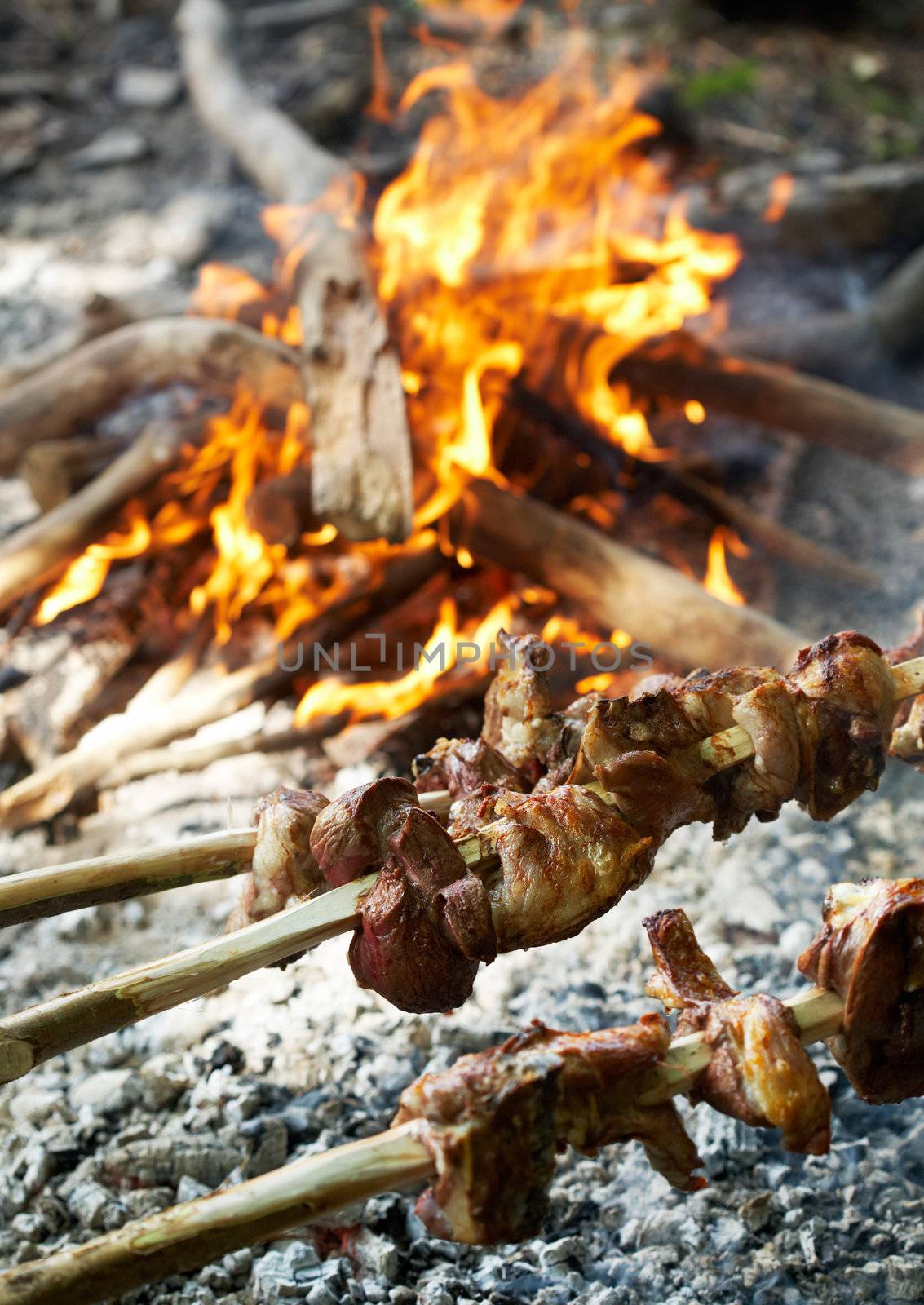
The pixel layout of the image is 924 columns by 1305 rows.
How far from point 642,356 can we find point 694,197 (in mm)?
2870

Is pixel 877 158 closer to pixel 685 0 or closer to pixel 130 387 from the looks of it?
pixel 685 0

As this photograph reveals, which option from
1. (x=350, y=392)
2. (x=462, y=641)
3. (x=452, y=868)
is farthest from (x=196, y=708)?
(x=452, y=868)

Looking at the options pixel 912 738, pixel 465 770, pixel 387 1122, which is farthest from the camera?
pixel 387 1122

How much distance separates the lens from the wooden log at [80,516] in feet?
14.6

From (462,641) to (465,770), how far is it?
7.04 feet

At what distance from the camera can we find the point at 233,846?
7.45 feet

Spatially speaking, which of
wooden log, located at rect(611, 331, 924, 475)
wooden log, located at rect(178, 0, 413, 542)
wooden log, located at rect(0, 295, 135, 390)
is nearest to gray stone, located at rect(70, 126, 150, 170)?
wooden log, located at rect(0, 295, 135, 390)

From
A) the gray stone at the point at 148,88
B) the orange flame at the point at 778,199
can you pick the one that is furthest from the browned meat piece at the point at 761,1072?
the gray stone at the point at 148,88

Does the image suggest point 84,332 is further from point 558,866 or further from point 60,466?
point 558,866

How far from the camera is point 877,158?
29.2ft

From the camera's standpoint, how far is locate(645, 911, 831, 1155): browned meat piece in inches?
76.7

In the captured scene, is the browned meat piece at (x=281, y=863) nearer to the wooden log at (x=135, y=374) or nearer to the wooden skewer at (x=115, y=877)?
the wooden skewer at (x=115, y=877)

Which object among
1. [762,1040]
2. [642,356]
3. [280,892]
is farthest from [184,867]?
[642,356]

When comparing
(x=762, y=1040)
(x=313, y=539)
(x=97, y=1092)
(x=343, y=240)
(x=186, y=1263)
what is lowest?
(x=97, y=1092)
